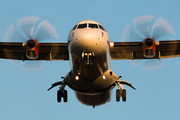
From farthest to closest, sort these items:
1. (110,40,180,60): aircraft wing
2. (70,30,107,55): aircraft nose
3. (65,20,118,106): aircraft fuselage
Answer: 1. (110,40,180,60): aircraft wing
2. (65,20,118,106): aircraft fuselage
3. (70,30,107,55): aircraft nose

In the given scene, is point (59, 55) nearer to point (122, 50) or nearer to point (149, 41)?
point (122, 50)

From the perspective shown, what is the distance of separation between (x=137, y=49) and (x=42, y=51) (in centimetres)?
675

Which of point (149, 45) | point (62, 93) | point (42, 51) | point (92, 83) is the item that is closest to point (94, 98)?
point (92, 83)

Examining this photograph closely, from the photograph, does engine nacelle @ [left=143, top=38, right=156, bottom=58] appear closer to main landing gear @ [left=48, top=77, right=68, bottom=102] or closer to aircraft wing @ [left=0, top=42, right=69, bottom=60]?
aircraft wing @ [left=0, top=42, right=69, bottom=60]

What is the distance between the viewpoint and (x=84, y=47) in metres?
15.2

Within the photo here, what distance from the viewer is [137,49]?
69.1 ft

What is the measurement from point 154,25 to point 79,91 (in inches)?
254

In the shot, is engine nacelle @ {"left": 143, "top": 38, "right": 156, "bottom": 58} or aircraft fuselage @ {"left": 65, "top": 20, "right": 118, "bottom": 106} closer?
aircraft fuselage @ {"left": 65, "top": 20, "right": 118, "bottom": 106}

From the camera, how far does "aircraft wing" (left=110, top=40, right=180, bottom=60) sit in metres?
19.7

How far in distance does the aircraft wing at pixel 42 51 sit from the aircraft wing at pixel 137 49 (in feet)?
11.5

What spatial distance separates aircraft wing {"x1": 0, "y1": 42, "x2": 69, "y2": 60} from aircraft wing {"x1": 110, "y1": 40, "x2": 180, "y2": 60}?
3.52 m

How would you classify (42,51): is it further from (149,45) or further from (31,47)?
(149,45)

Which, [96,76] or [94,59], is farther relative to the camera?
[96,76]

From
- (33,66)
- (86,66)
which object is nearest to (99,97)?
(86,66)
